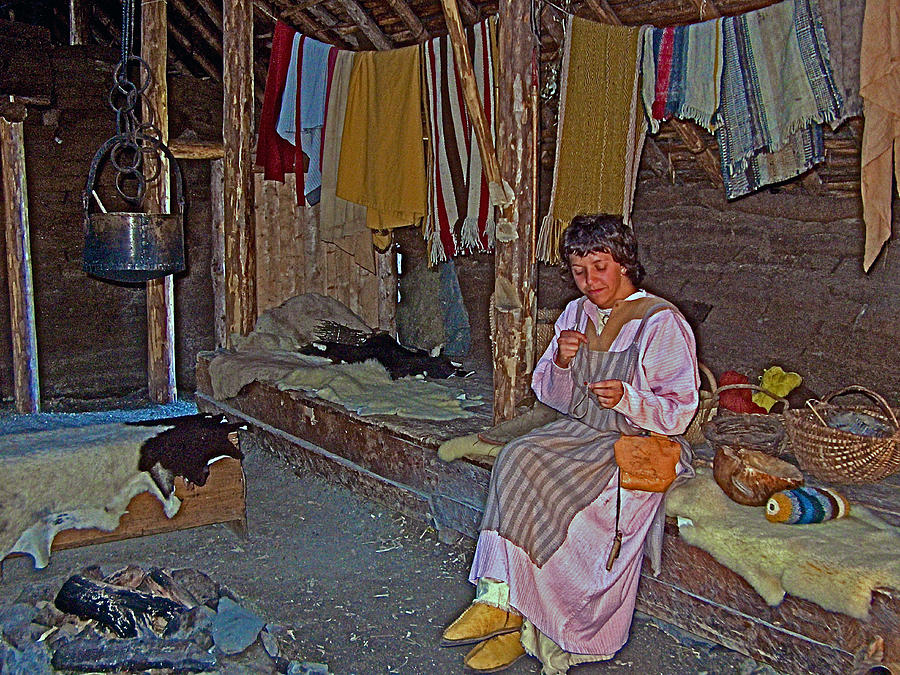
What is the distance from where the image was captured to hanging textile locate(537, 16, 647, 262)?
4305 mm

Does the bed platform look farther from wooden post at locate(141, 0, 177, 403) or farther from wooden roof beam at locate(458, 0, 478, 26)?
wooden roof beam at locate(458, 0, 478, 26)

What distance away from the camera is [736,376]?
4711 mm

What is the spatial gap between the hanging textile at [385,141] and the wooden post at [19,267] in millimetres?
3185

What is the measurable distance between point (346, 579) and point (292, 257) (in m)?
4.47

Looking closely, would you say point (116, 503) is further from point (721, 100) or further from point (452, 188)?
point (721, 100)

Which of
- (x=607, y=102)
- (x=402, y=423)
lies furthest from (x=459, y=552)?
(x=607, y=102)

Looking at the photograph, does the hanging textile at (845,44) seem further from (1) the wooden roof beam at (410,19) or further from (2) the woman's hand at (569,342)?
Answer: (1) the wooden roof beam at (410,19)

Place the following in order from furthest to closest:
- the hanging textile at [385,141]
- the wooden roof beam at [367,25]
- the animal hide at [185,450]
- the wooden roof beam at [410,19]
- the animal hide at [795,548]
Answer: the wooden roof beam at [367,25]
the wooden roof beam at [410,19]
the hanging textile at [385,141]
the animal hide at [185,450]
the animal hide at [795,548]

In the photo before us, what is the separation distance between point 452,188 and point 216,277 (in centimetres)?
359

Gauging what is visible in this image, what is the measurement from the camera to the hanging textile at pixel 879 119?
3.21m

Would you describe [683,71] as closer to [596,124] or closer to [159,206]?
[596,124]

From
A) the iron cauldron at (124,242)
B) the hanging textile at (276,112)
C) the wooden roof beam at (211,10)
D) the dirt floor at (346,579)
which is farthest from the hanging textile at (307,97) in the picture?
the dirt floor at (346,579)

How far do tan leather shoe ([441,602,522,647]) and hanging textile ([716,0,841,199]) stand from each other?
2554mm

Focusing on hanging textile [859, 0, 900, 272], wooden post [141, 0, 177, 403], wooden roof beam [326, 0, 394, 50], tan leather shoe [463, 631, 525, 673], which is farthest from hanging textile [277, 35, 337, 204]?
tan leather shoe [463, 631, 525, 673]
